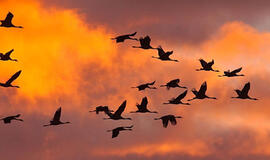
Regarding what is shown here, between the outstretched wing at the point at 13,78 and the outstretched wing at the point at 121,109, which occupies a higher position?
the outstretched wing at the point at 13,78

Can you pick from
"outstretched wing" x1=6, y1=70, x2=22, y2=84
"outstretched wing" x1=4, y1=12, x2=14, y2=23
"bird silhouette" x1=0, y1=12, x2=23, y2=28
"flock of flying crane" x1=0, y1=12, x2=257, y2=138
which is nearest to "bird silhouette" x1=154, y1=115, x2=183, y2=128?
"flock of flying crane" x1=0, y1=12, x2=257, y2=138

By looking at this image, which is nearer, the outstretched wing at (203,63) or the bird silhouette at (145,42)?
the bird silhouette at (145,42)

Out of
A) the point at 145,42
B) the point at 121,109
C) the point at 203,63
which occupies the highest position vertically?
the point at 145,42

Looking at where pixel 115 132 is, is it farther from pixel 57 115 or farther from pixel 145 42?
pixel 145 42

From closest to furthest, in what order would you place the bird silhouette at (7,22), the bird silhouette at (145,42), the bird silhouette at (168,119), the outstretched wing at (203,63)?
the bird silhouette at (7,22) → the bird silhouette at (145,42) → the bird silhouette at (168,119) → the outstretched wing at (203,63)

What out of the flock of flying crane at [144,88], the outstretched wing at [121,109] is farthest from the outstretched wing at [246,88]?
the outstretched wing at [121,109]

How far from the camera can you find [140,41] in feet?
360

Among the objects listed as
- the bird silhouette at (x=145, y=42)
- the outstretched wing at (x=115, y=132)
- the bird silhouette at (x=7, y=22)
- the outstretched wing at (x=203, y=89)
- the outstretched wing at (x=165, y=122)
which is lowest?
the outstretched wing at (x=115, y=132)

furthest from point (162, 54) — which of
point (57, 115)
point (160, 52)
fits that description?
point (57, 115)

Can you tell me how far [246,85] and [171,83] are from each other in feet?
27.0

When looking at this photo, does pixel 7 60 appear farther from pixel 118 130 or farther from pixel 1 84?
pixel 118 130

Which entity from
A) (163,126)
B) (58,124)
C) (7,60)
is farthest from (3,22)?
(163,126)

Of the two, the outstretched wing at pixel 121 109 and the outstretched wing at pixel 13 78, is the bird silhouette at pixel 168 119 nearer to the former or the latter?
the outstretched wing at pixel 121 109

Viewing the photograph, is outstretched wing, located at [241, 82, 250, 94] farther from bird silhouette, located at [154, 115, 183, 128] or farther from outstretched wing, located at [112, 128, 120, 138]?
outstretched wing, located at [112, 128, 120, 138]
